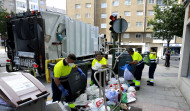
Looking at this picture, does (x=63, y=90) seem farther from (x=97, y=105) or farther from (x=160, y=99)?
(x=160, y=99)

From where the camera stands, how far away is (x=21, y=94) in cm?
162

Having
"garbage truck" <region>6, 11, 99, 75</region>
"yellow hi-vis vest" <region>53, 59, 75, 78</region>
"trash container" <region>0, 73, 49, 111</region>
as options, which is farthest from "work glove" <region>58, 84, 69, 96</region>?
"garbage truck" <region>6, 11, 99, 75</region>

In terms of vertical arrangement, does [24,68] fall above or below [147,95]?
above

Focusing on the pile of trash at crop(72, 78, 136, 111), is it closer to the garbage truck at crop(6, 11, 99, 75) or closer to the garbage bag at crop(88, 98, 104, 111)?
the garbage bag at crop(88, 98, 104, 111)

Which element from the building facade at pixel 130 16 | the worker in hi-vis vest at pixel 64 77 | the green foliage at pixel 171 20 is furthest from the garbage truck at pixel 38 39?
the building facade at pixel 130 16

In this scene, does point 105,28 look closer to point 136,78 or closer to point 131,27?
point 131,27

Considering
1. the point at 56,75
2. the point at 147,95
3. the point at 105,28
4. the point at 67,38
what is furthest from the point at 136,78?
the point at 105,28

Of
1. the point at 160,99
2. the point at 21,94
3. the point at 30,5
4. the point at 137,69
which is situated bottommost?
the point at 160,99

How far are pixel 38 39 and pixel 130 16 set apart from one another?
80.3ft

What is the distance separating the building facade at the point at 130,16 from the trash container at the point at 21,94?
25.6 metres

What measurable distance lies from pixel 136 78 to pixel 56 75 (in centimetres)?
289

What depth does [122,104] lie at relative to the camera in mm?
3197

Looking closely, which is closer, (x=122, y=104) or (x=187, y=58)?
(x=122, y=104)

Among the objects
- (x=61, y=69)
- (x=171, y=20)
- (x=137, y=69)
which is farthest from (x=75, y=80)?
(x=171, y=20)
